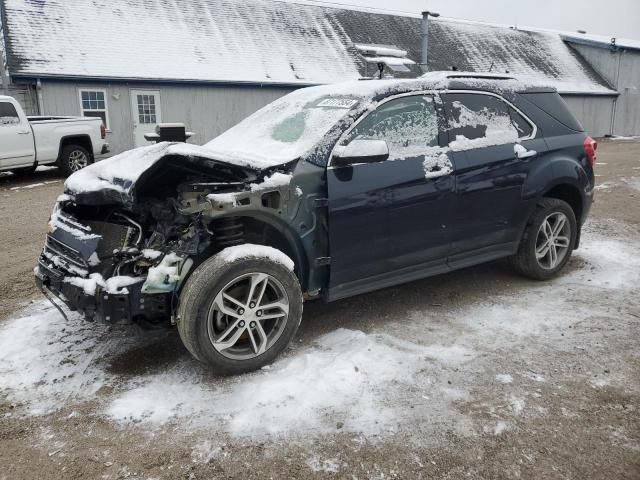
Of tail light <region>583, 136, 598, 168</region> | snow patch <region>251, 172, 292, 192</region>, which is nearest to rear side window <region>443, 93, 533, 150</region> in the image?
tail light <region>583, 136, 598, 168</region>

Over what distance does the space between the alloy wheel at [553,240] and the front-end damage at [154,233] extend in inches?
103

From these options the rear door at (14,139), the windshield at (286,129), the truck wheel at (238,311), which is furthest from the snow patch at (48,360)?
the rear door at (14,139)

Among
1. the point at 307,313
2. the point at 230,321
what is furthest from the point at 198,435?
the point at 307,313

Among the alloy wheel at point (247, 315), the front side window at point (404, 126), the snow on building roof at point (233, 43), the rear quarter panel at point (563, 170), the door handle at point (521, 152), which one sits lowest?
the alloy wheel at point (247, 315)

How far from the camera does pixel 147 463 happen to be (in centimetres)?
265

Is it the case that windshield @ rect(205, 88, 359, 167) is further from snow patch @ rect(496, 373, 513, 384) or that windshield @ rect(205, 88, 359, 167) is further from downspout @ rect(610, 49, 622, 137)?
downspout @ rect(610, 49, 622, 137)

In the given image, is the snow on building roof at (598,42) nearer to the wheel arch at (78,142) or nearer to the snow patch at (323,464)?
the wheel arch at (78,142)

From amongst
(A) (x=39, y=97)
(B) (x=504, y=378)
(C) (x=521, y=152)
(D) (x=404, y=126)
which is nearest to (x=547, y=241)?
(C) (x=521, y=152)

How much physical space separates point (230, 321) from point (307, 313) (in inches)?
43.3

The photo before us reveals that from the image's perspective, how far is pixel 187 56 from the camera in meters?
18.6

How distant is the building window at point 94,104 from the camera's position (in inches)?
653

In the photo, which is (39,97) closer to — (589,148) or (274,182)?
(274,182)

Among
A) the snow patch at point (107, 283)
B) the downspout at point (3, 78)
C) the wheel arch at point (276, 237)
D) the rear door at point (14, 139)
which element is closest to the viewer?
the snow patch at point (107, 283)

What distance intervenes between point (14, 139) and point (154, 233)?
9.99 metres
